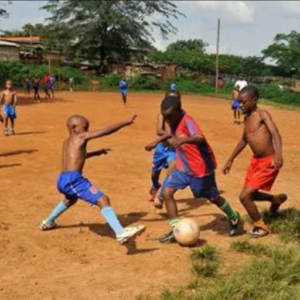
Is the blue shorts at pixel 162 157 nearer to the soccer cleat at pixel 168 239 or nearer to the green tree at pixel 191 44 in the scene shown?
the soccer cleat at pixel 168 239

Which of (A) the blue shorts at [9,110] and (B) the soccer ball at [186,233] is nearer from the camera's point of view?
(B) the soccer ball at [186,233]

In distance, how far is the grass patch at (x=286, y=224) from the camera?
5.93 metres

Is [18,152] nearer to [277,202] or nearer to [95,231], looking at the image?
[95,231]

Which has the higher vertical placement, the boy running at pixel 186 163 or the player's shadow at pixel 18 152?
the boy running at pixel 186 163

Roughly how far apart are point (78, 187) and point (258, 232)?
6.69 ft

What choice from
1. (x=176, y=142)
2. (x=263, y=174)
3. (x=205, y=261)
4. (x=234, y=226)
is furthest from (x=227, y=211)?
(x=176, y=142)

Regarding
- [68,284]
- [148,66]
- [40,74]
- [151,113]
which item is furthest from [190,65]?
[68,284]

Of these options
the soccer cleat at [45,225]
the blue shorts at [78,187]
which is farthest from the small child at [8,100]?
the blue shorts at [78,187]

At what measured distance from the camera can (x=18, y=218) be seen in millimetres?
6902

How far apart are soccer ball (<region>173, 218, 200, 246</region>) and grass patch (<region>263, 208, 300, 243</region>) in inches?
38.5

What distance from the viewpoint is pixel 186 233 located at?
5664 mm

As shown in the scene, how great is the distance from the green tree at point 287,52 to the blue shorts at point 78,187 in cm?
5696

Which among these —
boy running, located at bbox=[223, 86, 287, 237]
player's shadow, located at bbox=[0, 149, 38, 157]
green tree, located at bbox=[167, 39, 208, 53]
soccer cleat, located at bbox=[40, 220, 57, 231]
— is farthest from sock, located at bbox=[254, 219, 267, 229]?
green tree, located at bbox=[167, 39, 208, 53]

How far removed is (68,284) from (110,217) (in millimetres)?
981
